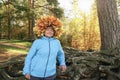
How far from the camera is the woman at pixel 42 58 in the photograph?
15.6 ft

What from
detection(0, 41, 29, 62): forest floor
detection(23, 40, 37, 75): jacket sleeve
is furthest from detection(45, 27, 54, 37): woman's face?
detection(0, 41, 29, 62): forest floor

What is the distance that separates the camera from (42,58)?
477 cm

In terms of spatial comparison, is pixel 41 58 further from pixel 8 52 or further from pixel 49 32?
pixel 8 52

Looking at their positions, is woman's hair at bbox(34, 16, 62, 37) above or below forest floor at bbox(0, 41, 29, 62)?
above

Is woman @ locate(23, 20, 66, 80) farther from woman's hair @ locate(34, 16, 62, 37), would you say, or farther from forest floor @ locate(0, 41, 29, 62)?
forest floor @ locate(0, 41, 29, 62)

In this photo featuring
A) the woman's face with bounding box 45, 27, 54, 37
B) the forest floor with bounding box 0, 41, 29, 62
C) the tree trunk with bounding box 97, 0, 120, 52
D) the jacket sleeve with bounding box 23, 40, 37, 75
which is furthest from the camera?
the forest floor with bounding box 0, 41, 29, 62

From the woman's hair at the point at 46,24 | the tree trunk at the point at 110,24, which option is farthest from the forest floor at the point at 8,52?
the woman's hair at the point at 46,24

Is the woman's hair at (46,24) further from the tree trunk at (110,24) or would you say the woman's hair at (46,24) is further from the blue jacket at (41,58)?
the tree trunk at (110,24)

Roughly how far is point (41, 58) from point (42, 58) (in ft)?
0.05

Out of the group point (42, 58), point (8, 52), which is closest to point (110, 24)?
point (42, 58)

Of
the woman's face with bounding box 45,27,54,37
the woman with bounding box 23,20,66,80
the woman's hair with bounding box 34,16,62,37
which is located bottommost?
the woman with bounding box 23,20,66,80

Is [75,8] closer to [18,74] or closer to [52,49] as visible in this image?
[18,74]

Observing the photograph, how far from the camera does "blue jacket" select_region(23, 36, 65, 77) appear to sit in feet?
15.6

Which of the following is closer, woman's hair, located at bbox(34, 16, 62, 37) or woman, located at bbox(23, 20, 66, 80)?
woman, located at bbox(23, 20, 66, 80)
